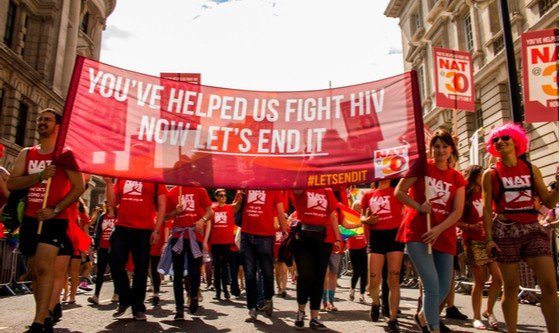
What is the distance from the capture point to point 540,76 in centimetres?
875

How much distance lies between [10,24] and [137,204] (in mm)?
27983

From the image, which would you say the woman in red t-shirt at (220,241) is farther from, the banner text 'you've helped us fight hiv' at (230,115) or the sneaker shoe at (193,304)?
the banner text 'you've helped us fight hiv' at (230,115)

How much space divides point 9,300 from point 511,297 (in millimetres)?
8307

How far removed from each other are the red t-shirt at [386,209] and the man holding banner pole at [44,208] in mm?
3607

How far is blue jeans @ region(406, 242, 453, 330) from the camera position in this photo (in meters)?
4.14

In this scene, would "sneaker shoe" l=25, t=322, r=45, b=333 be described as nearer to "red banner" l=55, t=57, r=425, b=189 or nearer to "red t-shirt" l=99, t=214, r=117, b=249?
"red banner" l=55, t=57, r=425, b=189

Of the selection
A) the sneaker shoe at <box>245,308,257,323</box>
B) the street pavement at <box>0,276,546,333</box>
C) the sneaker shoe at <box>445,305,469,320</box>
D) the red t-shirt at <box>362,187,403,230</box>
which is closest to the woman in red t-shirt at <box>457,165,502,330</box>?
the street pavement at <box>0,276,546,333</box>

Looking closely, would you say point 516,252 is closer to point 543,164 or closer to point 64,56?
point 543,164

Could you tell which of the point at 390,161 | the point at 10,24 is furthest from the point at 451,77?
the point at 10,24

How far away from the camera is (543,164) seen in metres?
17.5

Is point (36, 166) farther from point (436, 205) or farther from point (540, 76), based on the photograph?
point (540, 76)

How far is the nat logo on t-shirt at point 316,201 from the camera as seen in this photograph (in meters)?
6.05

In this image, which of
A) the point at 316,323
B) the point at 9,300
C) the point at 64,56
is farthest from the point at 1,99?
the point at 316,323

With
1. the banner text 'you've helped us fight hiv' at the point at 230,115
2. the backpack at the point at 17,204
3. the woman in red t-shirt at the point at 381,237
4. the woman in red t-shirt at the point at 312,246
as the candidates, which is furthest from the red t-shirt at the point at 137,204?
the woman in red t-shirt at the point at 381,237
